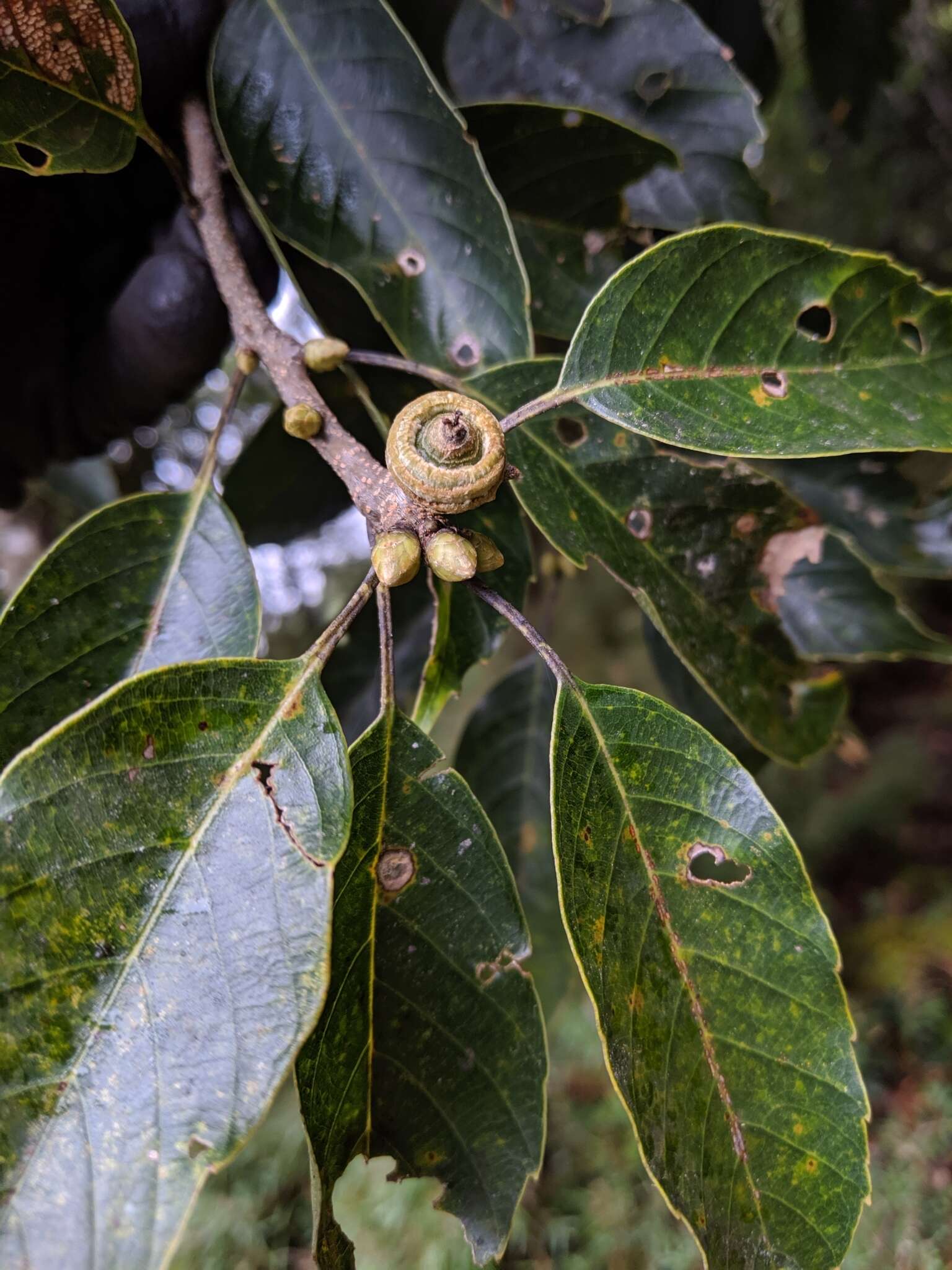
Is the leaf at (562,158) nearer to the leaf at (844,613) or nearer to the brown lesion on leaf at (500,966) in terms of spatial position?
the leaf at (844,613)

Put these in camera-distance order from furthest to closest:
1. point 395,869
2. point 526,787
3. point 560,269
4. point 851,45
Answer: point 851,45 < point 526,787 < point 560,269 < point 395,869

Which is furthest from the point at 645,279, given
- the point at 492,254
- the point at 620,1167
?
the point at 620,1167

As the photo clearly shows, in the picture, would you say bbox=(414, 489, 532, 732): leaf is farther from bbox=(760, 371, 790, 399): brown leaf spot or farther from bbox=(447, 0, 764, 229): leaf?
bbox=(447, 0, 764, 229): leaf

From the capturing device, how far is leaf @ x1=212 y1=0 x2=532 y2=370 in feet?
1.86

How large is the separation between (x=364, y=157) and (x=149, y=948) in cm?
54

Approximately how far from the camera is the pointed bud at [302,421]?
0.48m

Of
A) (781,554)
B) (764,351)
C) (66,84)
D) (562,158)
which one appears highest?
(66,84)

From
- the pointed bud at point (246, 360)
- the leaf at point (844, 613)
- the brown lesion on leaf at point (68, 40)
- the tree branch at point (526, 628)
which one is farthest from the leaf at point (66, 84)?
the leaf at point (844, 613)

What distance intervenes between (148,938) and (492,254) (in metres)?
0.49

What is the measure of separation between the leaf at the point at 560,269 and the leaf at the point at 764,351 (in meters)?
0.26

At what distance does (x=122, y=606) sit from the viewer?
0.57 meters

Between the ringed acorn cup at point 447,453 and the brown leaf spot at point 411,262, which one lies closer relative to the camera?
the ringed acorn cup at point 447,453

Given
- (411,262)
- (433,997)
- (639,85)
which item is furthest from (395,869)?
(639,85)

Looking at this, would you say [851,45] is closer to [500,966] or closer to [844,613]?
[844,613]
